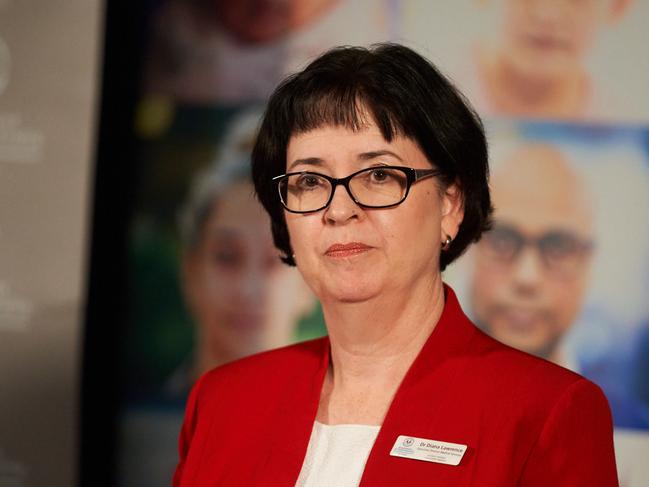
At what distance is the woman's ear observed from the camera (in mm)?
1965

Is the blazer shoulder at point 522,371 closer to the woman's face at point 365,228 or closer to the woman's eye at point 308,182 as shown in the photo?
the woman's face at point 365,228

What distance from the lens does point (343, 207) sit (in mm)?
1817

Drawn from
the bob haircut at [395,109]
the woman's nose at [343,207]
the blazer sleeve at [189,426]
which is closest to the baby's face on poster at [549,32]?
the bob haircut at [395,109]

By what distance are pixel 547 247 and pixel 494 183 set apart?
28 cm

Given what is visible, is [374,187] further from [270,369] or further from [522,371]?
[270,369]

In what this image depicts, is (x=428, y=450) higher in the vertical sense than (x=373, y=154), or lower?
lower

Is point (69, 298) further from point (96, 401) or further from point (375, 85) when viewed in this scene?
point (375, 85)

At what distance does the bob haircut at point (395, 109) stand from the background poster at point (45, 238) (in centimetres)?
125

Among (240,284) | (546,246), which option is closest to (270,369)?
(240,284)

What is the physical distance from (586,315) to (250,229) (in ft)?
4.04

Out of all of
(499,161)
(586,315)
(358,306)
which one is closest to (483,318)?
(586,315)

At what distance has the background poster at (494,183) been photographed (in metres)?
3.02

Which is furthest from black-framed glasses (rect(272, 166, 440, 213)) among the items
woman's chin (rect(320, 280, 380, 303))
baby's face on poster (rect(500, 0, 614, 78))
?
baby's face on poster (rect(500, 0, 614, 78))

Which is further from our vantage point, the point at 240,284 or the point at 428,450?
the point at 240,284
